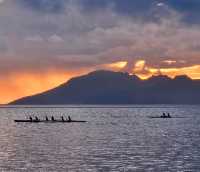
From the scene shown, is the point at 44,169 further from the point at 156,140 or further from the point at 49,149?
the point at 156,140

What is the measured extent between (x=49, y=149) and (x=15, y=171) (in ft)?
76.3

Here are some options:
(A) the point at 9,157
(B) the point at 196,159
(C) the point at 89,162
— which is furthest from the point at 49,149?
(B) the point at 196,159

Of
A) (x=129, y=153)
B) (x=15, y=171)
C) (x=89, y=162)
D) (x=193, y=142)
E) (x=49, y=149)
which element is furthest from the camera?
(x=193, y=142)

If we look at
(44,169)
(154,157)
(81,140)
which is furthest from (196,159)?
(81,140)

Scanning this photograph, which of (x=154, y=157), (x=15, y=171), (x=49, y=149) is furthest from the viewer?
(x=49, y=149)

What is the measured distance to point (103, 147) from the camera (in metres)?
81.4

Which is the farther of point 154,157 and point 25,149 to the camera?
point 25,149

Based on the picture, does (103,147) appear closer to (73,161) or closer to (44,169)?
(73,161)

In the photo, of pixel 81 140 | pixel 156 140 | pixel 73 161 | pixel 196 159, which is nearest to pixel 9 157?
pixel 73 161

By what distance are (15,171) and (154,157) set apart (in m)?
19.8

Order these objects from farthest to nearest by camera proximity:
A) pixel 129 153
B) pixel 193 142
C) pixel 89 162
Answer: pixel 193 142 → pixel 129 153 → pixel 89 162

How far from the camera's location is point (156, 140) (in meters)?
96.4

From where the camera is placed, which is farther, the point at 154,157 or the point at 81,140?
the point at 81,140

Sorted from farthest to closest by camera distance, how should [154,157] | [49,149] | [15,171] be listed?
[49,149]
[154,157]
[15,171]
